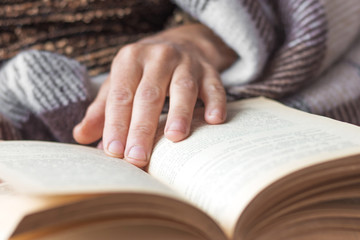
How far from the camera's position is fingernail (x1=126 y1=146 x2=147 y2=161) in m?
0.49

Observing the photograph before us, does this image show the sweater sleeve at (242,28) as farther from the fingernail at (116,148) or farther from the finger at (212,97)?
the fingernail at (116,148)

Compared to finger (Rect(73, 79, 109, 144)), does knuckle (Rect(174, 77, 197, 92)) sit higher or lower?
higher

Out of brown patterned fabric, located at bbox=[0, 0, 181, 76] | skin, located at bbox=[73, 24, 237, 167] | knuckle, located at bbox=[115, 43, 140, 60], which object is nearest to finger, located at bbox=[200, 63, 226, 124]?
skin, located at bbox=[73, 24, 237, 167]

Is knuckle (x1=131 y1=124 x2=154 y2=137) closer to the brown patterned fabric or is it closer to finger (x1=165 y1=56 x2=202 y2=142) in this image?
finger (x1=165 y1=56 x2=202 y2=142)

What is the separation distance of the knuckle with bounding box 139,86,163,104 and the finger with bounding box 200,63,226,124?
61 millimetres

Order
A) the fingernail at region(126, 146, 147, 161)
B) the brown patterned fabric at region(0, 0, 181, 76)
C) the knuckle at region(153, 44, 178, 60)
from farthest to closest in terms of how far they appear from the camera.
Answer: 1. the brown patterned fabric at region(0, 0, 181, 76)
2. the knuckle at region(153, 44, 178, 60)
3. the fingernail at region(126, 146, 147, 161)

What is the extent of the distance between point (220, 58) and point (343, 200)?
383 millimetres

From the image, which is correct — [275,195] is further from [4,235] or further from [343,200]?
[4,235]

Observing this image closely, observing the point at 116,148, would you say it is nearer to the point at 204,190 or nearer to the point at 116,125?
the point at 116,125

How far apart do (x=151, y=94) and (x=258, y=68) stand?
232 millimetres

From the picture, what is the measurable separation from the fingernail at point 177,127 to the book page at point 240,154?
1 cm

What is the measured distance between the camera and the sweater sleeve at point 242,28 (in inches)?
27.2

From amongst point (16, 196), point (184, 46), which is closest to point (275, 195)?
point (16, 196)

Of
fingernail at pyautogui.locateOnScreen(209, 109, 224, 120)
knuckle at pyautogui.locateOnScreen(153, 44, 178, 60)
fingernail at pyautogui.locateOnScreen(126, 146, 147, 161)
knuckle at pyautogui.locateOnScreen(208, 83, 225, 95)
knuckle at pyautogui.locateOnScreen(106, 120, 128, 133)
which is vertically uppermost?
knuckle at pyautogui.locateOnScreen(153, 44, 178, 60)
